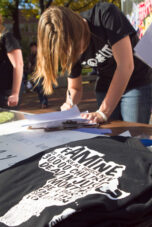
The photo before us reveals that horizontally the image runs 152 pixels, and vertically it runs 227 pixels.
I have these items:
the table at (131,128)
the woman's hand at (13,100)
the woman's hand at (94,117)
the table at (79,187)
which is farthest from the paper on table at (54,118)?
the woman's hand at (13,100)

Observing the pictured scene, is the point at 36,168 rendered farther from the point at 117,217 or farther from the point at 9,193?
the point at 117,217

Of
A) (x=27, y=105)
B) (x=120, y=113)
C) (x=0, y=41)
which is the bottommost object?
(x=27, y=105)

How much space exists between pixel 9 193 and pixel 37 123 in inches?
27.5

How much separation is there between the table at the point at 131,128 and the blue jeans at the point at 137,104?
0.27 meters

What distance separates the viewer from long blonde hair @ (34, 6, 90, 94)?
1.37 metres

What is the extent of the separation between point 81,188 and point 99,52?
1.11 metres

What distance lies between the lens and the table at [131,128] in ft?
4.27

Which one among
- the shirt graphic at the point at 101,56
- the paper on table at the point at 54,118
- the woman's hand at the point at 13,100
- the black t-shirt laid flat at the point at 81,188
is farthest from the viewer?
the woman's hand at the point at 13,100

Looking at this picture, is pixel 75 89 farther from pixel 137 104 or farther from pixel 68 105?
pixel 137 104

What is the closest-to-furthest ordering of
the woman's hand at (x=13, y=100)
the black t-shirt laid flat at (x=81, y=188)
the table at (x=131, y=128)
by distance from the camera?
1. the black t-shirt laid flat at (x=81, y=188)
2. the table at (x=131, y=128)
3. the woman's hand at (x=13, y=100)

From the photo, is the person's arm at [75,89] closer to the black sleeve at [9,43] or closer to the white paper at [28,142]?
the white paper at [28,142]

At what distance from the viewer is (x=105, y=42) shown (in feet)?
5.35

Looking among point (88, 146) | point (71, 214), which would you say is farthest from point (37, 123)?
point (71, 214)

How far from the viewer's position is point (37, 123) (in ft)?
4.67
